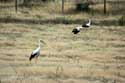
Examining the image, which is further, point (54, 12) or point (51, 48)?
point (54, 12)

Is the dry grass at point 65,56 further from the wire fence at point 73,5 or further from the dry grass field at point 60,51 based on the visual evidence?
the wire fence at point 73,5

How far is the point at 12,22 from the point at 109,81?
16157 mm

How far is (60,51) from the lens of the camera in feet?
57.5

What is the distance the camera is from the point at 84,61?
15.2m

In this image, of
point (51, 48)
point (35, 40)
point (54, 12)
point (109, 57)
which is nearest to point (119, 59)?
point (109, 57)

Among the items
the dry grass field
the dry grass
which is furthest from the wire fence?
the dry grass

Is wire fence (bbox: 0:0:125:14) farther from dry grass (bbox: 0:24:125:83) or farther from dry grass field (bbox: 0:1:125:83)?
dry grass (bbox: 0:24:125:83)

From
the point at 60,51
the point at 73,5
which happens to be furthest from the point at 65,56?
the point at 73,5

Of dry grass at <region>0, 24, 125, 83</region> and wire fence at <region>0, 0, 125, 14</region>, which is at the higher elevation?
wire fence at <region>0, 0, 125, 14</region>

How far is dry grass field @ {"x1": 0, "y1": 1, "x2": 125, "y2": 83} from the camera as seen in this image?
→ 1262 cm

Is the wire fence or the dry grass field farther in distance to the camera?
the wire fence

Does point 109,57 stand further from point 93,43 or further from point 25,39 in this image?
point 25,39

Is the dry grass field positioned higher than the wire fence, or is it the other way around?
the wire fence

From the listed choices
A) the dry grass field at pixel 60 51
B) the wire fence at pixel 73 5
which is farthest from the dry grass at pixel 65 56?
the wire fence at pixel 73 5
